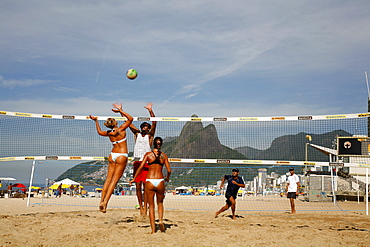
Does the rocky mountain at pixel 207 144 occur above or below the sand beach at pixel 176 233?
above

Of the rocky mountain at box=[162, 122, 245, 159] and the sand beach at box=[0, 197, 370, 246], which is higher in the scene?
the rocky mountain at box=[162, 122, 245, 159]

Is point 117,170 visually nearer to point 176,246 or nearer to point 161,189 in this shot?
point 161,189

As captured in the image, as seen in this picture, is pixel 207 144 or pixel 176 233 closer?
pixel 176 233

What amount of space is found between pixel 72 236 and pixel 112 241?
76 cm

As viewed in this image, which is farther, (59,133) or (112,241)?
(59,133)

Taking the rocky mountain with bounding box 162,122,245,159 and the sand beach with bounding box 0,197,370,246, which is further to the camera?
the rocky mountain with bounding box 162,122,245,159

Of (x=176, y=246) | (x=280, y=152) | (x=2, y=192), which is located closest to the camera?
(x=176, y=246)

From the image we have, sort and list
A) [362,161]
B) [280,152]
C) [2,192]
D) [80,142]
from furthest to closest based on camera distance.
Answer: [2,192] < [362,161] < [280,152] < [80,142]

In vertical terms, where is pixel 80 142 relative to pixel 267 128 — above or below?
below

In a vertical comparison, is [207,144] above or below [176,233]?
above

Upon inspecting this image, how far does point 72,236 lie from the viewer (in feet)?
18.4

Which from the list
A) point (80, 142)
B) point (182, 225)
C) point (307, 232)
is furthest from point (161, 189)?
point (80, 142)

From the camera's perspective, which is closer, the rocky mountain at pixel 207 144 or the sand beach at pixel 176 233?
the sand beach at pixel 176 233

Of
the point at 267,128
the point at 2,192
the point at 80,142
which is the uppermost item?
the point at 267,128
